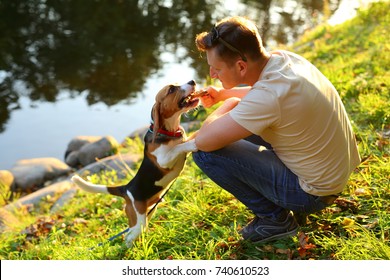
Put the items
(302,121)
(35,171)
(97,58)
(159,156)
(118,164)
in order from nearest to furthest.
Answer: (302,121), (159,156), (118,164), (35,171), (97,58)

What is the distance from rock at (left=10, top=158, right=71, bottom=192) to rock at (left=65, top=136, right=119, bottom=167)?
9.1 inches

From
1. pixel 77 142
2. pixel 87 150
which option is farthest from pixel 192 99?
pixel 77 142

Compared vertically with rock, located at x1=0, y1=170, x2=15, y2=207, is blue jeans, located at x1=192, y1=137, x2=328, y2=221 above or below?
above

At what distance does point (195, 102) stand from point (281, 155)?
0.86 m

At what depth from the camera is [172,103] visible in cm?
356

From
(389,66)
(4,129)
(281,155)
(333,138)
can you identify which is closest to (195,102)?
(281,155)

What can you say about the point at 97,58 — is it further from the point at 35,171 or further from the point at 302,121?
the point at 302,121

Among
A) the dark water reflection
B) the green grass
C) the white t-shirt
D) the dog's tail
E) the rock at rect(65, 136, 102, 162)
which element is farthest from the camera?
the dark water reflection

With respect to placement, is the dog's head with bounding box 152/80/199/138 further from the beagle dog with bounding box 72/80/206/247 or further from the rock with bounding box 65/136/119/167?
the rock with bounding box 65/136/119/167

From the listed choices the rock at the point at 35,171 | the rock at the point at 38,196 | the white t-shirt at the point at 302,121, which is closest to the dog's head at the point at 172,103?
the white t-shirt at the point at 302,121

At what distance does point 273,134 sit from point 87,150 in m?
5.83

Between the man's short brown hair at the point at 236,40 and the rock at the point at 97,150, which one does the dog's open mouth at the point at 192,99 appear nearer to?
the man's short brown hair at the point at 236,40

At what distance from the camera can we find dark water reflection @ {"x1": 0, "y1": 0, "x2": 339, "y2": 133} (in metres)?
10.7

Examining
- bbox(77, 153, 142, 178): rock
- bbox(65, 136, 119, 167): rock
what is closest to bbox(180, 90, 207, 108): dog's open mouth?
bbox(77, 153, 142, 178): rock
